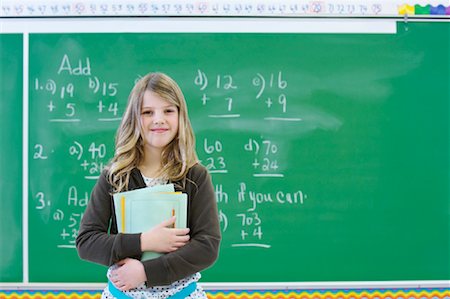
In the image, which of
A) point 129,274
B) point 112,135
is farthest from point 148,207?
point 112,135

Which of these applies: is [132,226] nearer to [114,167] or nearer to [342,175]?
[114,167]

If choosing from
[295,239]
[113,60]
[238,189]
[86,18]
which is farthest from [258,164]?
[86,18]

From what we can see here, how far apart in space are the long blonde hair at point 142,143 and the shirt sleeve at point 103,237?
0.05 meters

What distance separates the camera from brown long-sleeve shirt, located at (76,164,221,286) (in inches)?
45.7

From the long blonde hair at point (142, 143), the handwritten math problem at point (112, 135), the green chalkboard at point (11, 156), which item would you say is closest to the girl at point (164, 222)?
the long blonde hair at point (142, 143)

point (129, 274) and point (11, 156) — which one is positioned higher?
point (11, 156)

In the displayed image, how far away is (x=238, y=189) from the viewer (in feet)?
7.29

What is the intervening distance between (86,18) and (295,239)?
4.57 ft

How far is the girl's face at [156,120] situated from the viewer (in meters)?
1.26

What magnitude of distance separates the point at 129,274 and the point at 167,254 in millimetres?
101

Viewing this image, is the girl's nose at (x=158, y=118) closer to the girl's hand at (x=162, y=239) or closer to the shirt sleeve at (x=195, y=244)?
the shirt sleeve at (x=195, y=244)

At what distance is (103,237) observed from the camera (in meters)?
1.19

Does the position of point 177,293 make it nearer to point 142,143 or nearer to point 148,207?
point 148,207

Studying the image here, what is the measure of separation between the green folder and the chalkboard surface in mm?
1018
